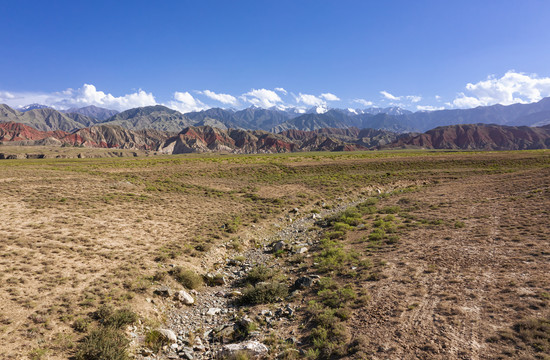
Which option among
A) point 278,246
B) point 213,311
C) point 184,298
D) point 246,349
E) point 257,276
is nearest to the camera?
point 246,349

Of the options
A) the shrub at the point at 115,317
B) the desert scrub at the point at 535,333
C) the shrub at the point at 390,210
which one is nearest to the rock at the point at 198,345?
the shrub at the point at 115,317

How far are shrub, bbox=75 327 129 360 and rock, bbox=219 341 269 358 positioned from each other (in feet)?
10.8

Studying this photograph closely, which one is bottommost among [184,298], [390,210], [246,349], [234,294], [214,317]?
[214,317]

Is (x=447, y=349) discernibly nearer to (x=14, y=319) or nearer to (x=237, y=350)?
(x=237, y=350)

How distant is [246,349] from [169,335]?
3335mm

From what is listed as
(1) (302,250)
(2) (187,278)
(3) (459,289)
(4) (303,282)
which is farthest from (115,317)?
(3) (459,289)

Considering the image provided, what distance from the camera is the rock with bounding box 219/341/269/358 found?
8844 mm

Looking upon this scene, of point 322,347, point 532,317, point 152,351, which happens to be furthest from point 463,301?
point 152,351

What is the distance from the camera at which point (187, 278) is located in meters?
14.0

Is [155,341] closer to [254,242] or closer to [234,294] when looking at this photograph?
[234,294]

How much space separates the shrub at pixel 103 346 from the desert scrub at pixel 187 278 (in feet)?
15.2

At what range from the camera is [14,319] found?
31.1 feet

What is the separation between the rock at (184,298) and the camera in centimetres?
1252

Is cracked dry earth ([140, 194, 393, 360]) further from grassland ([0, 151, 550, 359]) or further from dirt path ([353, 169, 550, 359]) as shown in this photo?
dirt path ([353, 169, 550, 359])
